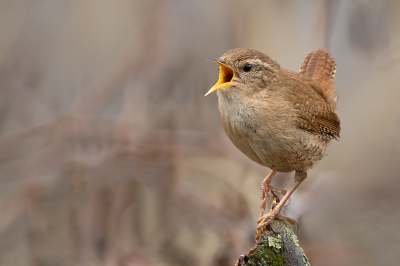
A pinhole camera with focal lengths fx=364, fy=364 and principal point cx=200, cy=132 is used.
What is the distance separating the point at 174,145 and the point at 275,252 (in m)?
2.30

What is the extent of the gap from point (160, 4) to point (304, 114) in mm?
2572

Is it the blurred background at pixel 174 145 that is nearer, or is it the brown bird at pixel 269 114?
the brown bird at pixel 269 114

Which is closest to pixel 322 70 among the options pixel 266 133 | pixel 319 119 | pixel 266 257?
pixel 319 119

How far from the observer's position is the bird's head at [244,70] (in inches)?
96.8

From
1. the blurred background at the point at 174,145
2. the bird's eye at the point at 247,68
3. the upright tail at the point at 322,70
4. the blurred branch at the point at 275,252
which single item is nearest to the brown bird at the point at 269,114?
the bird's eye at the point at 247,68

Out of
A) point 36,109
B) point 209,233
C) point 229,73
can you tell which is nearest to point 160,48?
point 36,109

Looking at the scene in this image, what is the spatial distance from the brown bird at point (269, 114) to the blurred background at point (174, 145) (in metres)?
1.34

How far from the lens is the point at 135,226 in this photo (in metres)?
4.05

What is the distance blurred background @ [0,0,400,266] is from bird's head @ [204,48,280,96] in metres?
1.75

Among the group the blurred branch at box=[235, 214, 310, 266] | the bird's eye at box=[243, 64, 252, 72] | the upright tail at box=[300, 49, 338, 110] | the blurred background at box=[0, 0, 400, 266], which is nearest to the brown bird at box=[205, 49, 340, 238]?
the bird's eye at box=[243, 64, 252, 72]

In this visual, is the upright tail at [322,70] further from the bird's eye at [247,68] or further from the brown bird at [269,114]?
the bird's eye at [247,68]

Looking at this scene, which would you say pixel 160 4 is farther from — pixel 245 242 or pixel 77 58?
pixel 245 242

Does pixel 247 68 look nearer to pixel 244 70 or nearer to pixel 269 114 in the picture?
pixel 244 70

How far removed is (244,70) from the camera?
2.51 meters
